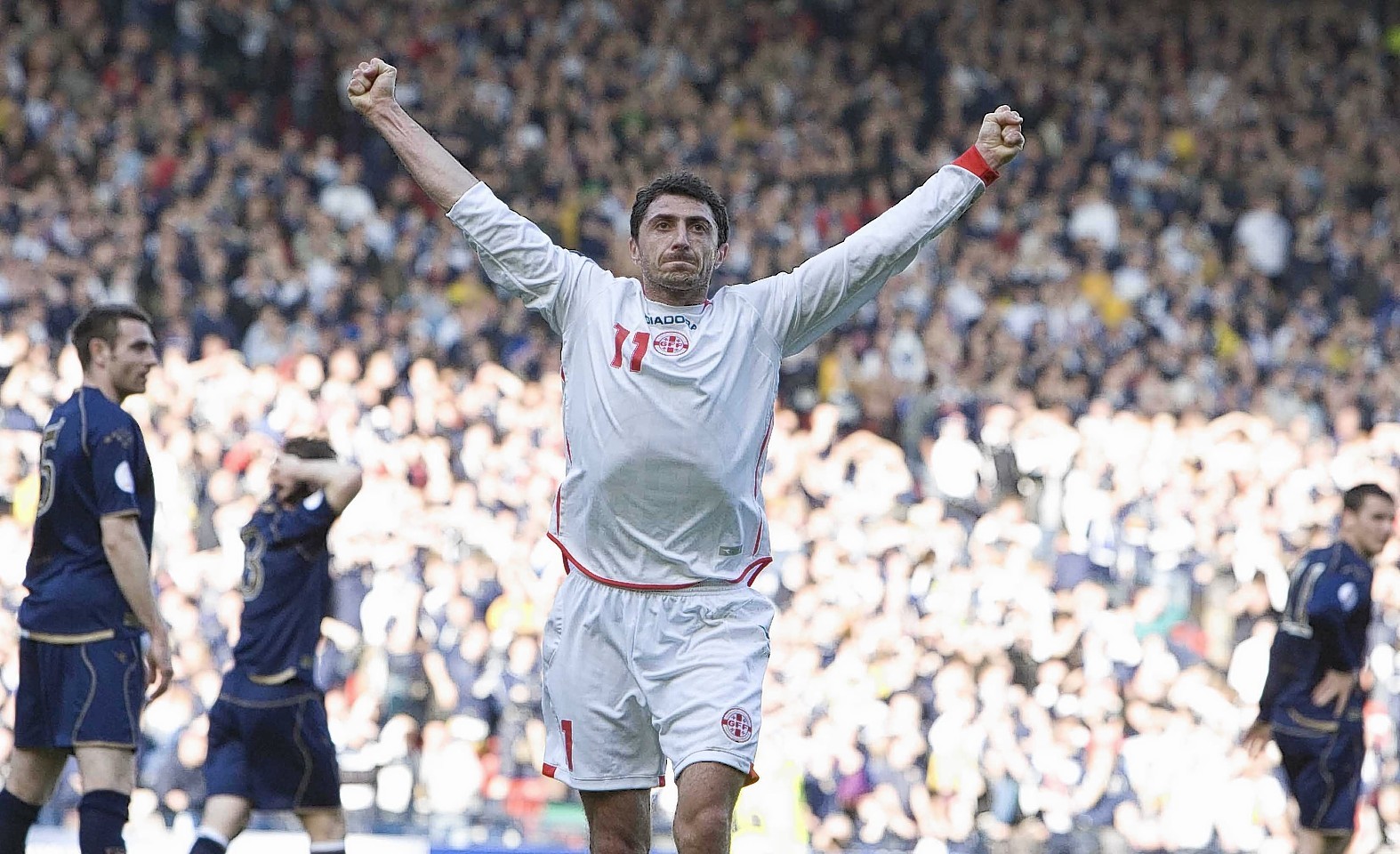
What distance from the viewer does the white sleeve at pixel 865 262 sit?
569 cm

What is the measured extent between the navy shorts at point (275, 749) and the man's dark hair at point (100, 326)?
1575 mm

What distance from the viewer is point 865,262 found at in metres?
5.70

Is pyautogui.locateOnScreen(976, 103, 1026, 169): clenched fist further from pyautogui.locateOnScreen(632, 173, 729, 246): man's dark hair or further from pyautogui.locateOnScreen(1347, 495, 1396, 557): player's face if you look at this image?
pyautogui.locateOnScreen(1347, 495, 1396, 557): player's face

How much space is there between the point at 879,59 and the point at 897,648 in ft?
37.5

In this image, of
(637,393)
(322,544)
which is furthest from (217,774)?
(637,393)

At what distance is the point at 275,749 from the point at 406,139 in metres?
3.12

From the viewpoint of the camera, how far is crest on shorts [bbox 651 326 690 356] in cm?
563

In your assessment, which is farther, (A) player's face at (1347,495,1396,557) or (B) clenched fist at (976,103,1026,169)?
(A) player's face at (1347,495,1396,557)

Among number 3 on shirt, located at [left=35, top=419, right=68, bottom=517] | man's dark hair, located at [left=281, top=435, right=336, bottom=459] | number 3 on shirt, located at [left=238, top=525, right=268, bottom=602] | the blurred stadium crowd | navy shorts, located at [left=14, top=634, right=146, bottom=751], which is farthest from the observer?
the blurred stadium crowd

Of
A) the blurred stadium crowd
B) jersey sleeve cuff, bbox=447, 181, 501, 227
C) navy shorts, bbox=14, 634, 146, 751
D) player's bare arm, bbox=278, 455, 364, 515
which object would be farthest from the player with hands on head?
the blurred stadium crowd

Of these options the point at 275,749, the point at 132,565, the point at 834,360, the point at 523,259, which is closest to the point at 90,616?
the point at 132,565

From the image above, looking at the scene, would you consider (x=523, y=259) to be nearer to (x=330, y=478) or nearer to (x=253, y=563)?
(x=330, y=478)

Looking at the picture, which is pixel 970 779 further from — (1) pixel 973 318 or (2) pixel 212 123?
(2) pixel 212 123

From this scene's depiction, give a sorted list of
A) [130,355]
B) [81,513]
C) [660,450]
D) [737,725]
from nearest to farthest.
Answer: [737,725] < [660,450] < [81,513] < [130,355]
